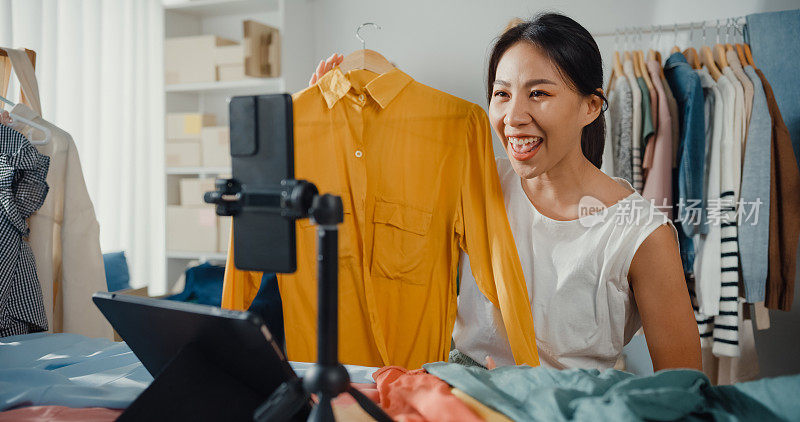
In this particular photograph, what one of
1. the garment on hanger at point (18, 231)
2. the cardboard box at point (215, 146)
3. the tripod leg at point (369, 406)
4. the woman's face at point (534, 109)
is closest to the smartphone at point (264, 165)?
the tripod leg at point (369, 406)

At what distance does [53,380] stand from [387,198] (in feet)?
2.77

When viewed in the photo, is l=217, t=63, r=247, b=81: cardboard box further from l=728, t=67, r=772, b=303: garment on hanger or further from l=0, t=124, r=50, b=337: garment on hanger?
l=728, t=67, r=772, b=303: garment on hanger

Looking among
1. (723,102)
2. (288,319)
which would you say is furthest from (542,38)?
(723,102)

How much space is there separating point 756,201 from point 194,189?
2.50 metres

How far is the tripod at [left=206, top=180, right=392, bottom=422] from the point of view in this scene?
57 cm

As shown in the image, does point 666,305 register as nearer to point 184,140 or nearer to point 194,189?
point 194,189

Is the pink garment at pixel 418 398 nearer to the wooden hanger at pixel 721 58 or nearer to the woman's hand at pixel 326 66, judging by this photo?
the woman's hand at pixel 326 66

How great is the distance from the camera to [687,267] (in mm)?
2076

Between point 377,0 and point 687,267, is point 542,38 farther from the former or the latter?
point 377,0

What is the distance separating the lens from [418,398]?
759 millimetres

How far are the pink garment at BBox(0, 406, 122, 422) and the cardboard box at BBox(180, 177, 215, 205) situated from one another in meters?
2.15

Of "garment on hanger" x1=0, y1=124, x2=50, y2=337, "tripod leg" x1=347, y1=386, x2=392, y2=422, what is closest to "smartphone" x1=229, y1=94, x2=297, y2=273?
"tripod leg" x1=347, y1=386, x2=392, y2=422

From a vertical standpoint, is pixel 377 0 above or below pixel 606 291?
above

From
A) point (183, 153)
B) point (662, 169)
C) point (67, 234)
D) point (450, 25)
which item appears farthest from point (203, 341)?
point (450, 25)
